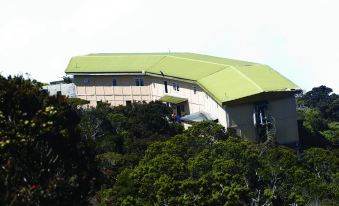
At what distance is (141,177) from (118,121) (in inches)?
1153

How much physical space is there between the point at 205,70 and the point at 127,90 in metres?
12.7

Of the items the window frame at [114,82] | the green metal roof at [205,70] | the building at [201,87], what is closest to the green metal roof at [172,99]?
the building at [201,87]

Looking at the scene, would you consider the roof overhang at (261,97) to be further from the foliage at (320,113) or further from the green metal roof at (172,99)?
the green metal roof at (172,99)

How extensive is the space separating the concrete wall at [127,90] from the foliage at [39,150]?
48.1 m

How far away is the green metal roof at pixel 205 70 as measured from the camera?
72875 mm

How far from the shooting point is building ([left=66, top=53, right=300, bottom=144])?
7250 cm

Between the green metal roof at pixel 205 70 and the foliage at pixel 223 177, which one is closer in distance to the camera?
the foliage at pixel 223 177

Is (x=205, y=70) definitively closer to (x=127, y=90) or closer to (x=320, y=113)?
(x=127, y=90)

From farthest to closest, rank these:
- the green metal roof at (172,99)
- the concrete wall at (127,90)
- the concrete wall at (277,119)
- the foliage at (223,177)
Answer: the green metal roof at (172,99) < the concrete wall at (127,90) < the concrete wall at (277,119) < the foliage at (223,177)

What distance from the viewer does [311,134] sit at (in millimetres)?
78625

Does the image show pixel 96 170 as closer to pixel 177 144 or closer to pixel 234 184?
pixel 234 184

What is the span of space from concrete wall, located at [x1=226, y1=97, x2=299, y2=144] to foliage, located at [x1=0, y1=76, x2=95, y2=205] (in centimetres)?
4116

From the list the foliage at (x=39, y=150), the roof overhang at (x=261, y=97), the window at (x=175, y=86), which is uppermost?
the window at (x=175, y=86)

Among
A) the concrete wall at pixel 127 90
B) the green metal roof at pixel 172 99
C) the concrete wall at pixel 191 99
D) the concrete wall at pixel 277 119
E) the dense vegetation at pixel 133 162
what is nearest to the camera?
the dense vegetation at pixel 133 162
